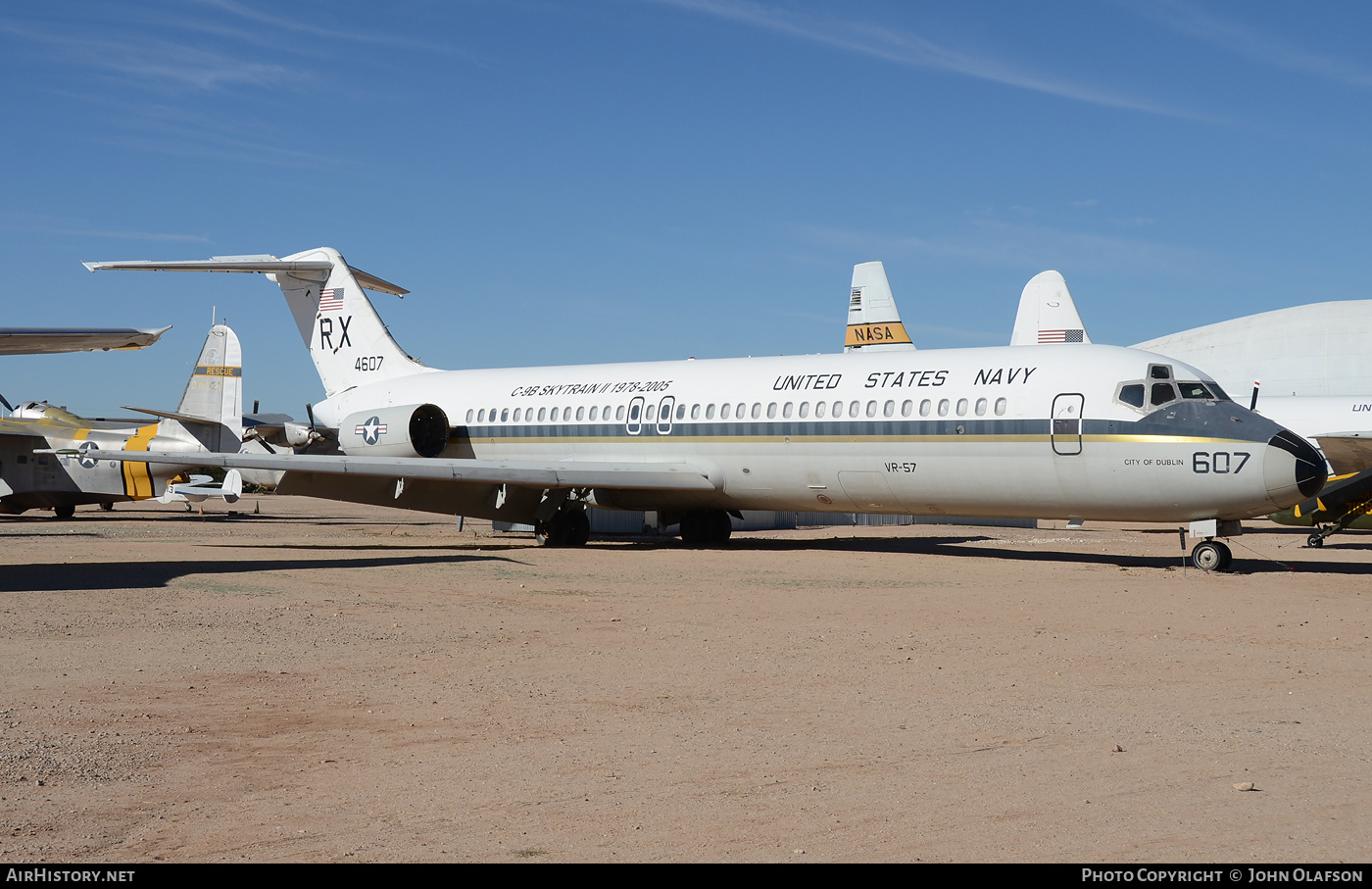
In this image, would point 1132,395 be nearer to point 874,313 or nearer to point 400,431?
point 400,431

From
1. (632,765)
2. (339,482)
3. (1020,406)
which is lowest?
(632,765)

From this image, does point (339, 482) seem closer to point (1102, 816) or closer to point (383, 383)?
point (383, 383)

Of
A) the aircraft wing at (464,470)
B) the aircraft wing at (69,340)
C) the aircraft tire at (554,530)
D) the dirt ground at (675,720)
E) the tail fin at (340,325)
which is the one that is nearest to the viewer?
the dirt ground at (675,720)

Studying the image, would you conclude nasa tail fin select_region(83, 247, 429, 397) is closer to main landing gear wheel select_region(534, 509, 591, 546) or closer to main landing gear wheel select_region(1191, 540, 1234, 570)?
main landing gear wheel select_region(534, 509, 591, 546)

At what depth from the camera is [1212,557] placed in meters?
17.7

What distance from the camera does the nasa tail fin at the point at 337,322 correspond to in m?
28.4

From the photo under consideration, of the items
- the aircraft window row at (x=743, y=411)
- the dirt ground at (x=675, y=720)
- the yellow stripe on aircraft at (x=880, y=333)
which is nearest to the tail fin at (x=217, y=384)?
the aircraft window row at (x=743, y=411)

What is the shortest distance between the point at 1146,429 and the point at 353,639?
1187 cm

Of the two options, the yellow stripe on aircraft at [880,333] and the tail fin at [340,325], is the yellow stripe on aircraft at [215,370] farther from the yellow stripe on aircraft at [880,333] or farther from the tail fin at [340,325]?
the yellow stripe on aircraft at [880,333]

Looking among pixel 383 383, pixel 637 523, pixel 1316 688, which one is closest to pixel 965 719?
pixel 1316 688

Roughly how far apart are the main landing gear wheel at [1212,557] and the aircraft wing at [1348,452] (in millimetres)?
12051

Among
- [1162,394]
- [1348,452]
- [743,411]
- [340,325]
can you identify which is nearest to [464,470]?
[743,411]

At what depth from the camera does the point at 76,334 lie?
1375 centimetres

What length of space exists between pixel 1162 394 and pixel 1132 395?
1.37 feet
